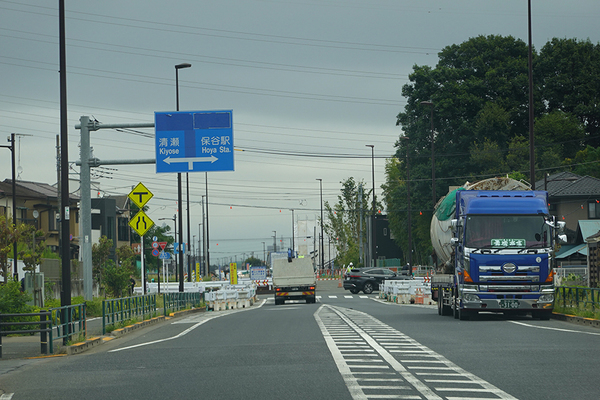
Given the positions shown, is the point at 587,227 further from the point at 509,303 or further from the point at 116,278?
the point at 509,303

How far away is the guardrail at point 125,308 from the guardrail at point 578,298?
13232mm

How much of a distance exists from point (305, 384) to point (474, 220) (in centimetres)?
1234

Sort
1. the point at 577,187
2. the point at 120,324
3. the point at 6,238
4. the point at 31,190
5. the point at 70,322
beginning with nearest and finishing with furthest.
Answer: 1. the point at 70,322
2. the point at 120,324
3. the point at 6,238
4. the point at 577,187
5. the point at 31,190

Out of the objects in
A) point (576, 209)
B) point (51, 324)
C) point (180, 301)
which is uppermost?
point (576, 209)

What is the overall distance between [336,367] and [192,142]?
17.0m

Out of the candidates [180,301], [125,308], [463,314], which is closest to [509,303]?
[463,314]

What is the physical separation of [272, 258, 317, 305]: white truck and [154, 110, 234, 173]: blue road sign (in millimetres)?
17593

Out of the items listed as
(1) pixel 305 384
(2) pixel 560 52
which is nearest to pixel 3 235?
(1) pixel 305 384

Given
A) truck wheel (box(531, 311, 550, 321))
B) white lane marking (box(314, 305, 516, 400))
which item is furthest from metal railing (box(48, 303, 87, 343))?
truck wheel (box(531, 311, 550, 321))

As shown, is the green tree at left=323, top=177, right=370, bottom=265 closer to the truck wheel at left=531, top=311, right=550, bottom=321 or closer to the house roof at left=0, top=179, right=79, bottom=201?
the house roof at left=0, top=179, right=79, bottom=201

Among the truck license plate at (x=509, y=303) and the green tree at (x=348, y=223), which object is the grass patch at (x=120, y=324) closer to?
the truck license plate at (x=509, y=303)

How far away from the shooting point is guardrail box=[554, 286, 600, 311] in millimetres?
20922

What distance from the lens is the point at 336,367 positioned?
1127 cm

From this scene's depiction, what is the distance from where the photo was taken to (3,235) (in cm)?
4038
